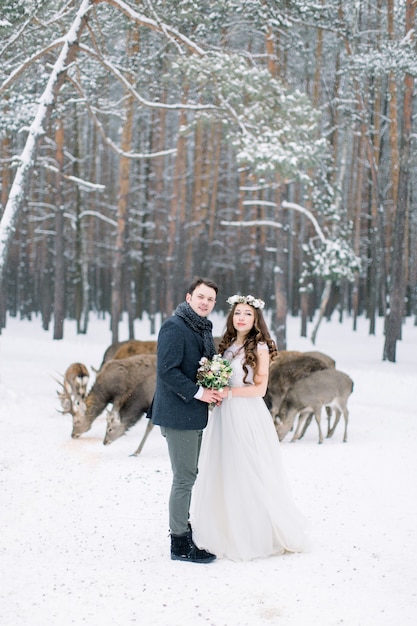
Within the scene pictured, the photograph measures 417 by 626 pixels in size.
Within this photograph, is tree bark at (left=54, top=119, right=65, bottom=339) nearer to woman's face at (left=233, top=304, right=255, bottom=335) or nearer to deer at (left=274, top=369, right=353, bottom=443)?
deer at (left=274, top=369, right=353, bottom=443)

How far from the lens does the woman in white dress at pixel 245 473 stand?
17.7 ft

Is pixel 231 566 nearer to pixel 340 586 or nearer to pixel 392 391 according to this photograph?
pixel 340 586

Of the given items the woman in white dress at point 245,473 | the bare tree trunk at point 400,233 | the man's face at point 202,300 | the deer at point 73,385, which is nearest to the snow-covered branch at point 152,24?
the deer at point 73,385

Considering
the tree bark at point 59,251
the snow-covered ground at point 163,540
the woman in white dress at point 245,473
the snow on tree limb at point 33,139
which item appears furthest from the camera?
the tree bark at point 59,251

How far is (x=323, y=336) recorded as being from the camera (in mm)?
27266

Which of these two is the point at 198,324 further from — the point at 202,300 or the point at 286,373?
the point at 286,373

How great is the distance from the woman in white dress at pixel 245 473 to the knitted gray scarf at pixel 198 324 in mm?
278

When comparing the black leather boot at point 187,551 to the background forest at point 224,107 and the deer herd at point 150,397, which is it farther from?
the background forest at point 224,107

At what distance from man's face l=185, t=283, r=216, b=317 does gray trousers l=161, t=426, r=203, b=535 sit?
3.05 feet

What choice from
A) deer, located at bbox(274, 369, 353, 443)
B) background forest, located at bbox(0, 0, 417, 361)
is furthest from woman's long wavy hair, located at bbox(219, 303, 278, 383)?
background forest, located at bbox(0, 0, 417, 361)

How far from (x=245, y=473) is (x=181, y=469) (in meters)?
0.52

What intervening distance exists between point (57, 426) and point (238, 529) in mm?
6197

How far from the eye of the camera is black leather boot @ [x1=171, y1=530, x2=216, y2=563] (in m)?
5.29

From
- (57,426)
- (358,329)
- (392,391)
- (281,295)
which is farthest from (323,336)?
(57,426)
